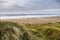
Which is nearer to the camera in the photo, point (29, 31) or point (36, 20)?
point (29, 31)

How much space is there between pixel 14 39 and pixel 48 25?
448 mm

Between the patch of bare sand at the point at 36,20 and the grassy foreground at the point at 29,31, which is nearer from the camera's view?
the grassy foreground at the point at 29,31

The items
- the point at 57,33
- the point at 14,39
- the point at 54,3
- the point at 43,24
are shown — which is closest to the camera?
the point at 14,39

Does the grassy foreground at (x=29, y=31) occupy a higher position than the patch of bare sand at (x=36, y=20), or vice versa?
the patch of bare sand at (x=36, y=20)

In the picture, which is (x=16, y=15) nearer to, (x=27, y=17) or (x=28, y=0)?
(x=27, y=17)

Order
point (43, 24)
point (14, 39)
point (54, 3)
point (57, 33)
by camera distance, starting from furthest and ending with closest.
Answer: point (54, 3) → point (43, 24) → point (57, 33) → point (14, 39)

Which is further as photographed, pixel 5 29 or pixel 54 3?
pixel 54 3

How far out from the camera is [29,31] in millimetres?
1470

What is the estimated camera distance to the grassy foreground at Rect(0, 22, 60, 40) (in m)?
1.33

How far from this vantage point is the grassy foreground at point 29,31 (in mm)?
1327

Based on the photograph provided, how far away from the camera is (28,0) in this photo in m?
1.65

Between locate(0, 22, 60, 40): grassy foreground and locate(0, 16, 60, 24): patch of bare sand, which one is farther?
locate(0, 16, 60, 24): patch of bare sand

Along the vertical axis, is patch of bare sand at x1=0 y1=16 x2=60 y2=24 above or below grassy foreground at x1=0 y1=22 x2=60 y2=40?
above

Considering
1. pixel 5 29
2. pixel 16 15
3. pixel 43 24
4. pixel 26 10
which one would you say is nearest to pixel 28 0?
pixel 26 10
